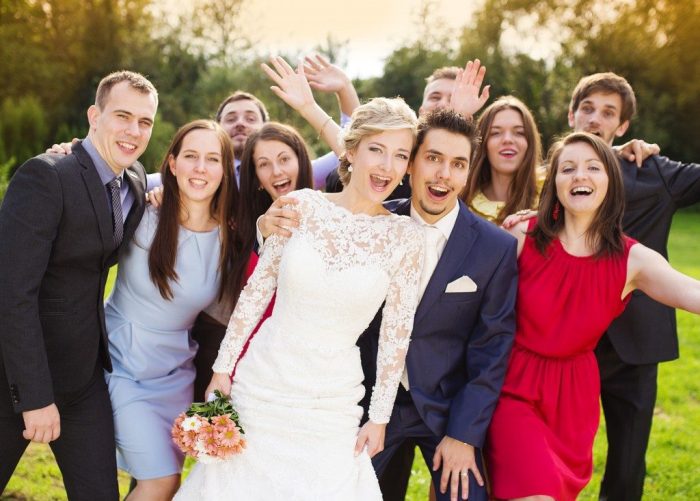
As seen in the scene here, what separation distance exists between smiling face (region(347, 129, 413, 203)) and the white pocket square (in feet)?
2.03

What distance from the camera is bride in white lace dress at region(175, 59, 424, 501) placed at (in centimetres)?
→ 334

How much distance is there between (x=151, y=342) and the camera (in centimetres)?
393

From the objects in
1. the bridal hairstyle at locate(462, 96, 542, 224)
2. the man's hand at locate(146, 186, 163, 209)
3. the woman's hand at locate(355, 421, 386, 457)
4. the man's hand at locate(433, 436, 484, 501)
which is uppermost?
the bridal hairstyle at locate(462, 96, 542, 224)

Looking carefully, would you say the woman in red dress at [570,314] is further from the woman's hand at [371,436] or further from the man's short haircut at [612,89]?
the man's short haircut at [612,89]

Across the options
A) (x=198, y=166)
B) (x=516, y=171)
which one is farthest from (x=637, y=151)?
(x=198, y=166)

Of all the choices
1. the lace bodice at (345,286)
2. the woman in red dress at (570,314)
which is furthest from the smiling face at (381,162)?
the woman in red dress at (570,314)

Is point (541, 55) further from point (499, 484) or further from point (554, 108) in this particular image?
point (499, 484)

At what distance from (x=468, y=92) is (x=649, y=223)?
160 centimetres

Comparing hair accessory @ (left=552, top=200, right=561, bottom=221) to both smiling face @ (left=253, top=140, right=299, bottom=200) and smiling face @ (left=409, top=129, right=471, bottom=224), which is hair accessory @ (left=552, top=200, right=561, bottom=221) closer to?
smiling face @ (left=409, top=129, right=471, bottom=224)

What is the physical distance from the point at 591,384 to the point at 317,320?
63.5 inches

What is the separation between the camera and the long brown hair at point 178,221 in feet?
12.7

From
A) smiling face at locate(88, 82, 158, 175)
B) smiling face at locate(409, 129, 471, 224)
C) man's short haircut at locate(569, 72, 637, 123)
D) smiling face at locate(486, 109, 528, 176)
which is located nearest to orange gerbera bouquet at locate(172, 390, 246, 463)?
smiling face at locate(88, 82, 158, 175)

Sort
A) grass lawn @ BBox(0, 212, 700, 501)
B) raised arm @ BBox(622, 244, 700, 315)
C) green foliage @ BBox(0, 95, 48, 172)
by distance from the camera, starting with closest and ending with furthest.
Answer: raised arm @ BBox(622, 244, 700, 315) → grass lawn @ BBox(0, 212, 700, 501) → green foliage @ BBox(0, 95, 48, 172)

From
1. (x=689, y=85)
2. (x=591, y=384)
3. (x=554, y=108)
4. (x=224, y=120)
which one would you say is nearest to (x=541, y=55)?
(x=554, y=108)
